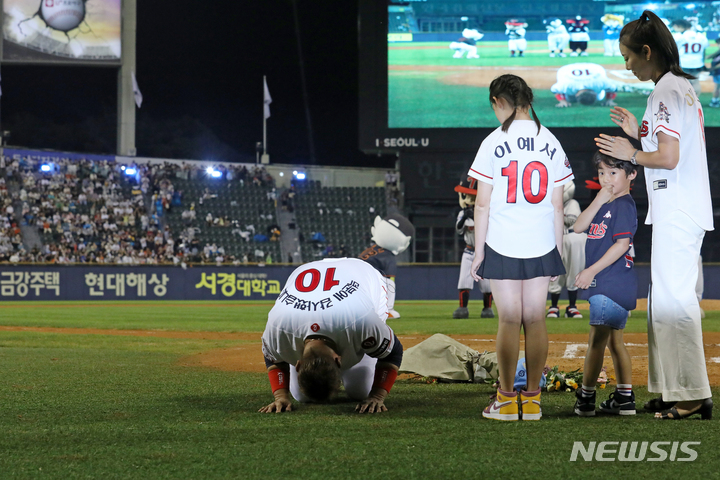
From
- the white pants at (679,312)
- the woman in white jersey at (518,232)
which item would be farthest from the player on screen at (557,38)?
the white pants at (679,312)

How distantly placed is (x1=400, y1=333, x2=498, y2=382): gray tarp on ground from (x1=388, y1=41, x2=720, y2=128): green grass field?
1311cm

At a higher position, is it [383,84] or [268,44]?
[268,44]

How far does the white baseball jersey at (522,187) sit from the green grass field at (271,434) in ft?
2.68

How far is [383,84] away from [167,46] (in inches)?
1163

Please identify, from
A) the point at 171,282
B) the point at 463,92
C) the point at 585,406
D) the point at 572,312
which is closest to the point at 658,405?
the point at 585,406

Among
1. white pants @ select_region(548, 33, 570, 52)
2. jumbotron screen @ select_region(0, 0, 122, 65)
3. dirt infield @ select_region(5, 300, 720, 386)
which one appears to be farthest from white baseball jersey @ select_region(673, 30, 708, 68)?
jumbotron screen @ select_region(0, 0, 122, 65)

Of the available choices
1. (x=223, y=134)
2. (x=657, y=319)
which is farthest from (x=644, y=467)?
(x=223, y=134)

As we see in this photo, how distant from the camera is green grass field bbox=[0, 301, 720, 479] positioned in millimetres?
2518

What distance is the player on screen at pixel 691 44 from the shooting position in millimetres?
18281

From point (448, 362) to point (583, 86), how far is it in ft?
47.9

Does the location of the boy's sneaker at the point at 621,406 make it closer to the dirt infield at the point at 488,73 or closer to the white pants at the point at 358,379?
the white pants at the point at 358,379

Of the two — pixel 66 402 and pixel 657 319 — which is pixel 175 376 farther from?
pixel 657 319

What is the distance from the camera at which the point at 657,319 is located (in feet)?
11.2

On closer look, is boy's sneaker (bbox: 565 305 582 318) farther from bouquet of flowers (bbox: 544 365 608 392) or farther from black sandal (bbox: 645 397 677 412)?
black sandal (bbox: 645 397 677 412)
